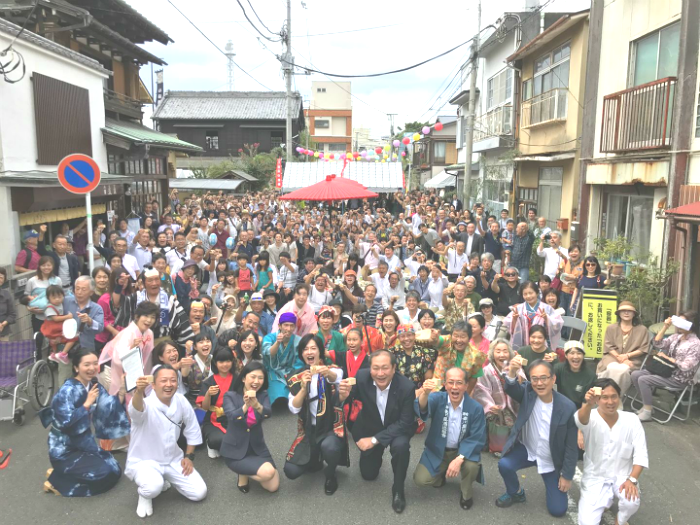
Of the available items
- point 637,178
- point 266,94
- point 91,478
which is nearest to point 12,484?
point 91,478

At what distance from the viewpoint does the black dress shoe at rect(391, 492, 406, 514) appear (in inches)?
179

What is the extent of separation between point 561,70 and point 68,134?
12674 millimetres

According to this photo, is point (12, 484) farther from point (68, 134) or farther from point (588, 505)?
point (68, 134)

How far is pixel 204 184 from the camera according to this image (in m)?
27.1

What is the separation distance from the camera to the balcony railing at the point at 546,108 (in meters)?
13.9

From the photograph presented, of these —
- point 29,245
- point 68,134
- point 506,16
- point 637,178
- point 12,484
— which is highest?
point 506,16

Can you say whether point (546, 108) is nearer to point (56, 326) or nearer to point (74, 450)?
point (56, 326)

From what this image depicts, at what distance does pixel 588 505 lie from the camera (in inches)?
170

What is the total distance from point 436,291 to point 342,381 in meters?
4.42

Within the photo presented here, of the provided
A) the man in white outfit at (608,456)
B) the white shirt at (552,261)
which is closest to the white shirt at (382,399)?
the man in white outfit at (608,456)

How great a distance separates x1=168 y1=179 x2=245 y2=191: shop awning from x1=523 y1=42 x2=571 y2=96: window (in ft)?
55.2

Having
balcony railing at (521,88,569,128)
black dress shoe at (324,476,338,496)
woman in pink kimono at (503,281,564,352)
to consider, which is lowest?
black dress shoe at (324,476,338,496)

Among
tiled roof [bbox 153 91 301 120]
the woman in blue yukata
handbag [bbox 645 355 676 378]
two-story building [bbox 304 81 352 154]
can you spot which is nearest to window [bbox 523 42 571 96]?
handbag [bbox 645 355 676 378]

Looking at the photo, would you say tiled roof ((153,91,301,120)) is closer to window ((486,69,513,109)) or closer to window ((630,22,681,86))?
window ((486,69,513,109))
